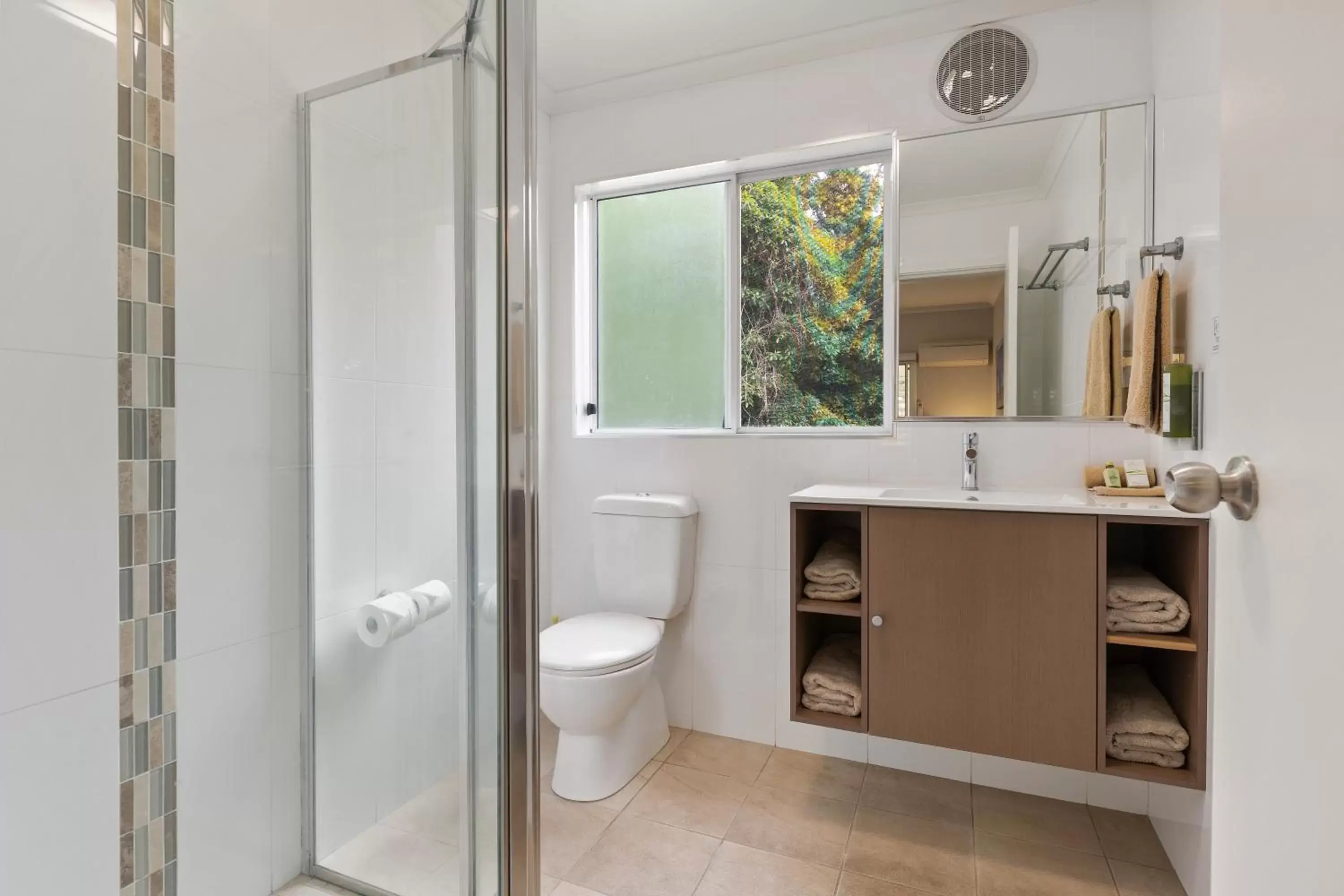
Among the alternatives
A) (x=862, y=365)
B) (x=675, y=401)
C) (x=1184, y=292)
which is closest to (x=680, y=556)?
(x=675, y=401)

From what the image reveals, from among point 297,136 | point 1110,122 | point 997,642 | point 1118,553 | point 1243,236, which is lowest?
point 997,642

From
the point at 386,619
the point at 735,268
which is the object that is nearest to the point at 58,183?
the point at 386,619

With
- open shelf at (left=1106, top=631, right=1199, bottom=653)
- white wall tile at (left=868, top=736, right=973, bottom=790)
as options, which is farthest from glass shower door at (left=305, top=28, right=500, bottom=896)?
white wall tile at (left=868, top=736, right=973, bottom=790)

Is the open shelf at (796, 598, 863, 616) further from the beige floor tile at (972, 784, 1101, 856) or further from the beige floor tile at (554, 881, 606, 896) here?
the beige floor tile at (554, 881, 606, 896)

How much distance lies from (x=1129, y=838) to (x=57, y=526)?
7.32ft

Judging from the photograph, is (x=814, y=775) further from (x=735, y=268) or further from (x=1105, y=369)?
(x=735, y=268)

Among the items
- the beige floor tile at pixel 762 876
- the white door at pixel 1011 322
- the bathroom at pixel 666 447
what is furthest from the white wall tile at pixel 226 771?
the white door at pixel 1011 322

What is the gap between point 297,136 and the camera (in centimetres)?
71

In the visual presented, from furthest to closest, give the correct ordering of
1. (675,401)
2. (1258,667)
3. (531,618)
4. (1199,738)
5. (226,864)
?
(675,401)
(1199,738)
(531,618)
(226,864)
(1258,667)

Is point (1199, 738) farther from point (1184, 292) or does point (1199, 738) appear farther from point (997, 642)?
point (1184, 292)

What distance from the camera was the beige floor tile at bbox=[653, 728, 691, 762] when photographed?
2082 mm

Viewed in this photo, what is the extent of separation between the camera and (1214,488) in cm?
52

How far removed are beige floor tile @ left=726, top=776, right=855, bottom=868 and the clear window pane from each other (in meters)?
1.20

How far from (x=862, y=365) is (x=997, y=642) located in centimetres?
97
